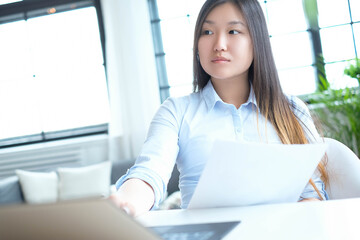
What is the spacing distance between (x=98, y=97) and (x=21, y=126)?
95cm

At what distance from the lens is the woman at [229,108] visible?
4.64 feet

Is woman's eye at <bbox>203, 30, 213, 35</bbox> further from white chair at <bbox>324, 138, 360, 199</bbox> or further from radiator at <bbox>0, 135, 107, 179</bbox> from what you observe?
radiator at <bbox>0, 135, 107, 179</bbox>

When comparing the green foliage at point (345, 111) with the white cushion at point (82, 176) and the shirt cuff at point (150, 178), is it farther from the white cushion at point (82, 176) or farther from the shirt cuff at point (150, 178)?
the shirt cuff at point (150, 178)

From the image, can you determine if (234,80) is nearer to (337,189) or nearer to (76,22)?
(337,189)

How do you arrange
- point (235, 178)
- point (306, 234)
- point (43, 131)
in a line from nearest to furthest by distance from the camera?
point (306, 234) → point (235, 178) → point (43, 131)

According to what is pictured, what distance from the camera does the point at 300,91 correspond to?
4.32 metres

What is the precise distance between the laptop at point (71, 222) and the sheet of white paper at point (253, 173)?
0.40m

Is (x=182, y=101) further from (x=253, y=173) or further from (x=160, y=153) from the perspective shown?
(x=253, y=173)

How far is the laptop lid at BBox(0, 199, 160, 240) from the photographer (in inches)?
16.4

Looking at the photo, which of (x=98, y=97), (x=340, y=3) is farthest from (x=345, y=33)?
(x=98, y=97)

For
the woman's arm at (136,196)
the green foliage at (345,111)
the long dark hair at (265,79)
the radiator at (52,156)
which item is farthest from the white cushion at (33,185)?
the woman's arm at (136,196)

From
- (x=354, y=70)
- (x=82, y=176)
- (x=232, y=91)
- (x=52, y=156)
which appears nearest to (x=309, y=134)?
(x=232, y=91)

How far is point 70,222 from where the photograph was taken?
0.44m

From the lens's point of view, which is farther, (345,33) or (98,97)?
(98,97)
